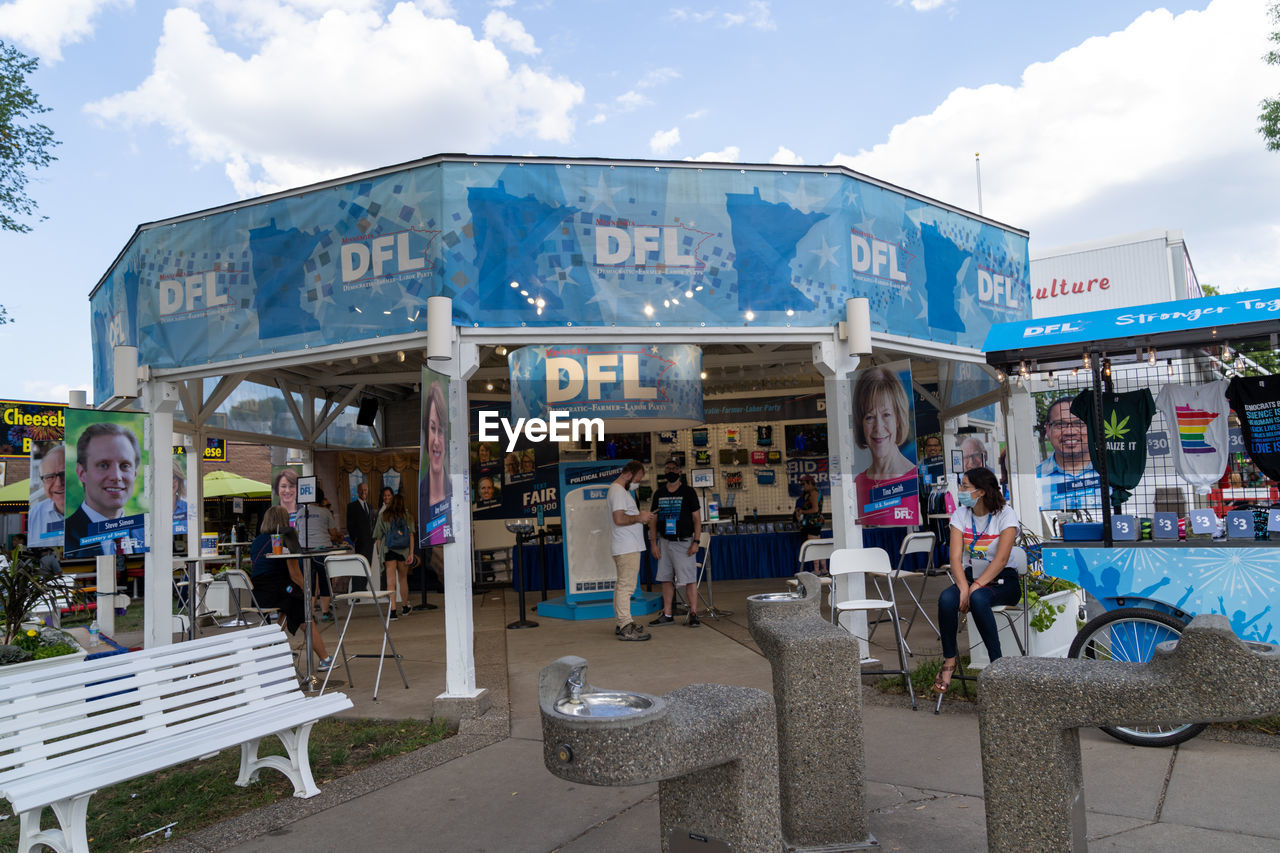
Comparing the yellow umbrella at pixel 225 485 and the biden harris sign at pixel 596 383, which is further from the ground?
the biden harris sign at pixel 596 383

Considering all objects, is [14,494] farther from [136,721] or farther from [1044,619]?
[1044,619]

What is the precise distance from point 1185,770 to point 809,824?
2143mm

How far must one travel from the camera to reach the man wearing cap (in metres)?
9.40

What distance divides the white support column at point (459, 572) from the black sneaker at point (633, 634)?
2539mm

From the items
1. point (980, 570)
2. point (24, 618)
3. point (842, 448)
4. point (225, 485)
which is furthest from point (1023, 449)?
point (225, 485)

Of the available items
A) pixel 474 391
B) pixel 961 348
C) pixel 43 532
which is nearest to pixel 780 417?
pixel 474 391

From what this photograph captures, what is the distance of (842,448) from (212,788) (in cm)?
501

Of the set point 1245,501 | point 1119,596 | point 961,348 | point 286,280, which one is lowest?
point 1119,596

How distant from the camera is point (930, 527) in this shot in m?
14.8

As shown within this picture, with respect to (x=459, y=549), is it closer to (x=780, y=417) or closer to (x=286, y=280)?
(x=286, y=280)

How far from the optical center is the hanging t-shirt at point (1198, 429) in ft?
21.9

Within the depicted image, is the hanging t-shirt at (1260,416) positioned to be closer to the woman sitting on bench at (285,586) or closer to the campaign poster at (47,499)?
the woman sitting on bench at (285,586)

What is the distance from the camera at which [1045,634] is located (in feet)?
18.7

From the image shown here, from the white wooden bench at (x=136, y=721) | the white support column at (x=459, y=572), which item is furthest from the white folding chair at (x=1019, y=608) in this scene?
the white wooden bench at (x=136, y=721)
